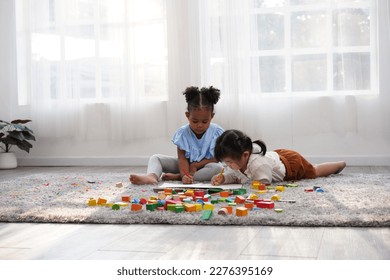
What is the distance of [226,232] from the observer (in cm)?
180

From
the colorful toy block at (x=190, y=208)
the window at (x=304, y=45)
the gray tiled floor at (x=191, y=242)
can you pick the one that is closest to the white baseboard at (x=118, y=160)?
the window at (x=304, y=45)

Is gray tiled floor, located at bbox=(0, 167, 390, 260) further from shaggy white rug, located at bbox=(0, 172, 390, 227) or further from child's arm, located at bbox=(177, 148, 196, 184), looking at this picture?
child's arm, located at bbox=(177, 148, 196, 184)

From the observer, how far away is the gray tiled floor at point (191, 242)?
154 cm

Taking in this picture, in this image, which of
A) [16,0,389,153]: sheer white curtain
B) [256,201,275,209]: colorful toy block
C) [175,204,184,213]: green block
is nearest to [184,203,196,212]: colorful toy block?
[175,204,184,213]: green block

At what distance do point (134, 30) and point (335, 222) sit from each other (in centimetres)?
305

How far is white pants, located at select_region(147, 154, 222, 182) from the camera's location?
3045 millimetres

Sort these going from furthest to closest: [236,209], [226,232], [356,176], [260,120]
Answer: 1. [260,120]
2. [356,176]
3. [236,209]
4. [226,232]

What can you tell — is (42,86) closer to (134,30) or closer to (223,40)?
(134,30)

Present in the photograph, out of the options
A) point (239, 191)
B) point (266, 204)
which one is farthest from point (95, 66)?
point (266, 204)

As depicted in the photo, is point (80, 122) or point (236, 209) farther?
point (80, 122)

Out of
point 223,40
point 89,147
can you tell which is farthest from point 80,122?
point 223,40

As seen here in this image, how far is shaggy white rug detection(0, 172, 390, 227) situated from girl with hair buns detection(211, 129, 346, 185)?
10 centimetres

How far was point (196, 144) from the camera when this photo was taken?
3.17 metres

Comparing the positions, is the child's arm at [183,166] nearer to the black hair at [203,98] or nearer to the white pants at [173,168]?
the white pants at [173,168]
